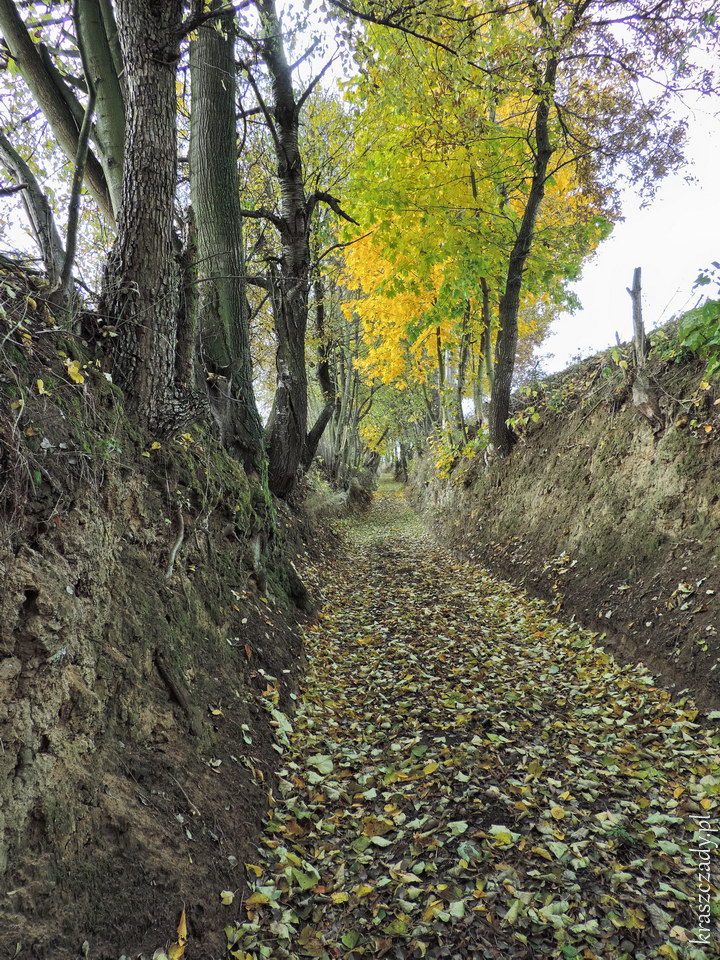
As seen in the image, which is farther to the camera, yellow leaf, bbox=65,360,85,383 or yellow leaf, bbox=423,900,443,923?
yellow leaf, bbox=65,360,85,383

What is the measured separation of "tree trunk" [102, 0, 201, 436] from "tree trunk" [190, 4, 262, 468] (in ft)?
7.26

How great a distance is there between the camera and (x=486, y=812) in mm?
3133

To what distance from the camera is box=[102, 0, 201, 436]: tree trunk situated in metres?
3.69

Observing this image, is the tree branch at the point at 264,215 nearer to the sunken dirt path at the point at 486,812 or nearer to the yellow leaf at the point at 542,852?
the sunken dirt path at the point at 486,812

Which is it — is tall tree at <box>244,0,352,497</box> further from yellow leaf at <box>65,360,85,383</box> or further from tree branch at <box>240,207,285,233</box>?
yellow leaf at <box>65,360,85,383</box>

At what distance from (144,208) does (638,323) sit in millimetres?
5807

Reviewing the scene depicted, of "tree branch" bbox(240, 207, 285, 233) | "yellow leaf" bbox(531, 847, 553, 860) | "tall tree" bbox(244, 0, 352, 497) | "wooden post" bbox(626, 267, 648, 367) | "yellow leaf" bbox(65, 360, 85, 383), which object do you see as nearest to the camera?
"yellow leaf" bbox(531, 847, 553, 860)

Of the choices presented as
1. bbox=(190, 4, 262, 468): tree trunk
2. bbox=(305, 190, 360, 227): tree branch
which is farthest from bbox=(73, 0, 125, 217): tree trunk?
bbox=(305, 190, 360, 227): tree branch

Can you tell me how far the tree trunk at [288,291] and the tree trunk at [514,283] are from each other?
3.59 m

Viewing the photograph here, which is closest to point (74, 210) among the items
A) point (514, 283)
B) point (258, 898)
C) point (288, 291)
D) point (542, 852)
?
point (288, 291)

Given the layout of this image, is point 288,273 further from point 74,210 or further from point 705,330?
point 705,330

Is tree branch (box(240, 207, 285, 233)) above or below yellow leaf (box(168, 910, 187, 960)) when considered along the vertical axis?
above

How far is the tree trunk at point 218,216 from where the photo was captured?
618 cm

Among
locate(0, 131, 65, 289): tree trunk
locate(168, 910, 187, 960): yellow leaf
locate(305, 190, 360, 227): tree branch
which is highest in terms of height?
locate(305, 190, 360, 227): tree branch
